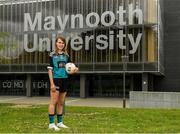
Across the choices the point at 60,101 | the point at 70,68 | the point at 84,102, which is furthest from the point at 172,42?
the point at 70,68

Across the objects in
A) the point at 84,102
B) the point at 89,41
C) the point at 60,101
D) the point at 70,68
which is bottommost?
Answer: the point at 84,102

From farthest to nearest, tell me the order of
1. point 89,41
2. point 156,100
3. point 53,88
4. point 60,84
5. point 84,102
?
point 89,41 < point 84,102 < point 156,100 < point 60,84 < point 53,88

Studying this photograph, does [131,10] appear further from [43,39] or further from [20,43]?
[20,43]

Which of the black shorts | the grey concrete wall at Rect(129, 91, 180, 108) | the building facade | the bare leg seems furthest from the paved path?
the black shorts

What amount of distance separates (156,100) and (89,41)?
21228 mm

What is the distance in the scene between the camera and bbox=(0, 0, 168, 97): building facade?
4512cm

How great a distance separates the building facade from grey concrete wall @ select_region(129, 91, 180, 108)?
13390 mm

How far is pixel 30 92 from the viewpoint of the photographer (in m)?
53.0

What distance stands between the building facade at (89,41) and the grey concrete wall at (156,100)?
13.4m

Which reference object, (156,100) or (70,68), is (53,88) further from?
(156,100)

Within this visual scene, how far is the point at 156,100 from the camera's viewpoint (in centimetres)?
2742

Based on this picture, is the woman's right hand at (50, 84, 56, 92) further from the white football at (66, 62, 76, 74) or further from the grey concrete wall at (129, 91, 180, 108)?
the grey concrete wall at (129, 91, 180, 108)

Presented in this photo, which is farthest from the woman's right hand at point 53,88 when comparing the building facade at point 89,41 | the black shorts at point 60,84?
the building facade at point 89,41

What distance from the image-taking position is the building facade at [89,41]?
4512 centimetres
